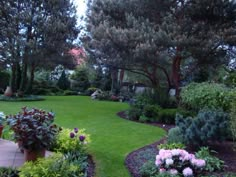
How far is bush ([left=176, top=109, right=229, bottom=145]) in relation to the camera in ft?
16.3

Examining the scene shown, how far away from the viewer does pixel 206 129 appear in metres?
4.98

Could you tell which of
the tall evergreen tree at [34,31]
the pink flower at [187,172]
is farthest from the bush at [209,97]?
the tall evergreen tree at [34,31]

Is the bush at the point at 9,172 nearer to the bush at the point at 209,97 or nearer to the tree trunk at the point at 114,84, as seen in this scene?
the bush at the point at 209,97

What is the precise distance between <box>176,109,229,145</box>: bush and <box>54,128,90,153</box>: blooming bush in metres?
1.88

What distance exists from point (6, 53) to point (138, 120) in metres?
9.66

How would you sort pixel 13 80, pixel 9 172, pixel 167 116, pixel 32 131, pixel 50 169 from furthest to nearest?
1. pixel 13 80
2. pixel 167 116
3. pixel 32 131
4. pixel 9 172
5. pixel 50 169

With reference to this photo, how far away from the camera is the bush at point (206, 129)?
195 inches

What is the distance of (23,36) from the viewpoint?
16.2 meters

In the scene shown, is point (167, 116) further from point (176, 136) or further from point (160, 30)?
point (176, 136)

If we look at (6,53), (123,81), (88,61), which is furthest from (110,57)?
(123,81)

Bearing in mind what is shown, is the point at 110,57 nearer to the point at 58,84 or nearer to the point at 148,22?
the point at 148,22

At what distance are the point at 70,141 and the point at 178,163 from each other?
1.74 meters

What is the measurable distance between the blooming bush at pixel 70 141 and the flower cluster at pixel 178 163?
1304mm

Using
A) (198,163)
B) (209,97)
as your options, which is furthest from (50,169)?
(209,97)
